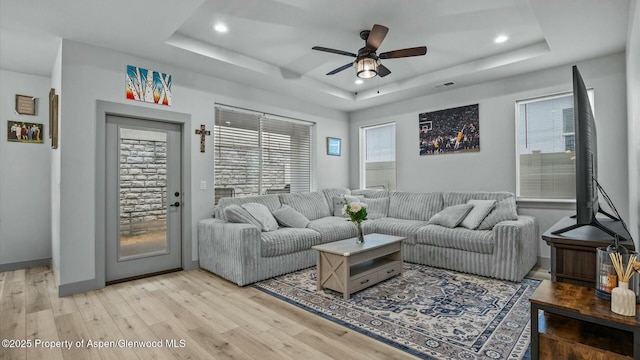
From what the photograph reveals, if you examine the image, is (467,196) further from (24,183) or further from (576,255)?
(24,183)

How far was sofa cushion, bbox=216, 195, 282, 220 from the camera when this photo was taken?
13.9ft

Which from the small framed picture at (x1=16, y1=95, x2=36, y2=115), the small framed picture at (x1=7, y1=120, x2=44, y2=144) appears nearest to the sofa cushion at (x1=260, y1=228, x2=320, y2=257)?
the small framed picture at (x1=7, y1=120, x2=44, y2=144)

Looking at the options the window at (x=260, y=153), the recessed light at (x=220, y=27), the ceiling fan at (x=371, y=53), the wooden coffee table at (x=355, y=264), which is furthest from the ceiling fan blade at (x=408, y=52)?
the window at (x=260, y=153)

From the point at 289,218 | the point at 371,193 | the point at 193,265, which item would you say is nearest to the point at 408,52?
the point at 289,218

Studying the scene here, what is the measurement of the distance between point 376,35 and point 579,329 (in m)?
2.66

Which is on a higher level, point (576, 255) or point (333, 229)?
point (576, 255)

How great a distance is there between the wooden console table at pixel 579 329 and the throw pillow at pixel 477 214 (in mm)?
2323

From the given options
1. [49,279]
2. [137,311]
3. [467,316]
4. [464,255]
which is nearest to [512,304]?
[467,316]

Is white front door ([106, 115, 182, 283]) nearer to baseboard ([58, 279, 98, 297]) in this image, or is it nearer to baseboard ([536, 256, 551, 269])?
baseboard ([58, 279, 98, 297])

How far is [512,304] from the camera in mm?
2842

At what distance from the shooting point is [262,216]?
396cm

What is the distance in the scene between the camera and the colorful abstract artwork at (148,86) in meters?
3.64

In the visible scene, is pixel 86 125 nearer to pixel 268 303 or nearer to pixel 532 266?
pixel 268 303

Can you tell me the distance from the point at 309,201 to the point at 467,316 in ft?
9.82
